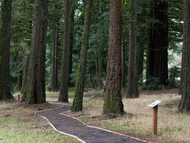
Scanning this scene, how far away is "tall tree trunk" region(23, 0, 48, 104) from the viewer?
11.8m

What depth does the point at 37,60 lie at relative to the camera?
39.0ft

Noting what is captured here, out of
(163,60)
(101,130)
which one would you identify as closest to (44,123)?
(101,130)

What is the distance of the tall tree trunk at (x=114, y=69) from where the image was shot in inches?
320

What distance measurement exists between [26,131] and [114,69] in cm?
389

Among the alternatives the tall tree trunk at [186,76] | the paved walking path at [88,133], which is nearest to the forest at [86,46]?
the tall tree trunk at [186,76]

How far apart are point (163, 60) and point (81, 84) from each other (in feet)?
39.1

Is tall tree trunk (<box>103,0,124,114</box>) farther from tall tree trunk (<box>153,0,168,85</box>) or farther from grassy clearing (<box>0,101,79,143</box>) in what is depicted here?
tall tree trunk (<box>153,0,168,85</box>)

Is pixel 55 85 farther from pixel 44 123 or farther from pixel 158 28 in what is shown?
pixel 44 123

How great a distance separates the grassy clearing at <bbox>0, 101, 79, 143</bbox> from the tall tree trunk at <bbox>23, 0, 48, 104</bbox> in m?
2.02

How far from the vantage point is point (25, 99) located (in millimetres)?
12109

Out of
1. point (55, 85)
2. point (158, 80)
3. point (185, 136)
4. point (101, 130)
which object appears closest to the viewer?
point (185, 136)

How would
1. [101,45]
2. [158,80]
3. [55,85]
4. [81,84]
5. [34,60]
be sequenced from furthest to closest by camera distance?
[55,85] → [101,45] → [158,80] → [34,60] → [81,84]

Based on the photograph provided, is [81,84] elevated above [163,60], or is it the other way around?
[163,60]

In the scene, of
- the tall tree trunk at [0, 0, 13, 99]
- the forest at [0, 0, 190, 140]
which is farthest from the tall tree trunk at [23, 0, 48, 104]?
the tall tree trunk at [0, 0, 13, 99]
